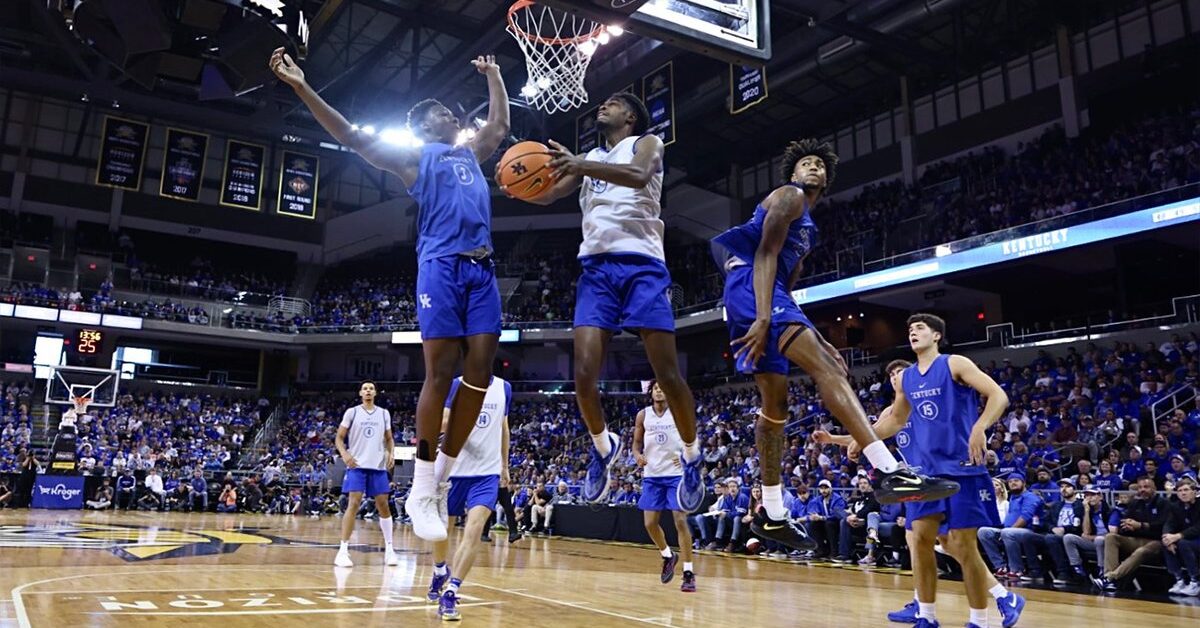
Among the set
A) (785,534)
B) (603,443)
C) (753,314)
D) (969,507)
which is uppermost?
(753,314)

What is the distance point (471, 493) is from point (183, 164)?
23719mm

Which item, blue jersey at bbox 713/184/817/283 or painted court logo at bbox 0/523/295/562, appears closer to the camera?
blue jersey at bbox 713/184/817/283

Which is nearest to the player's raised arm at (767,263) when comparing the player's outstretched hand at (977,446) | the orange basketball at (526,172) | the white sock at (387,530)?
the orange basketball at (526,172)

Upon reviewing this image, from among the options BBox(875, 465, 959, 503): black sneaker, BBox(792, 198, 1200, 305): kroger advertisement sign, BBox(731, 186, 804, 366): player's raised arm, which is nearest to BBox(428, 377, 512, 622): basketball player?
BBox(731, 186, 804, 366): player's raised arm

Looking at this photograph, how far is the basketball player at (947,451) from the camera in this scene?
15.6 feet

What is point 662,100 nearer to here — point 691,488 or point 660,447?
point 660,447

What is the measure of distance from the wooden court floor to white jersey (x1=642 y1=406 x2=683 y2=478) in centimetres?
102

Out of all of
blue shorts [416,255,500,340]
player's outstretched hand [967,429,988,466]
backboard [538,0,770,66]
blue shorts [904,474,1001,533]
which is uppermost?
backboard [538,0,770,66]

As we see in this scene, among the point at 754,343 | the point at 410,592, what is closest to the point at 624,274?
the point at 754,343

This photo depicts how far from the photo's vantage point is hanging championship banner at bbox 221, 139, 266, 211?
1025 inches

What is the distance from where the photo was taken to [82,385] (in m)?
24.2

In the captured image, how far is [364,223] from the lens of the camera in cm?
3716

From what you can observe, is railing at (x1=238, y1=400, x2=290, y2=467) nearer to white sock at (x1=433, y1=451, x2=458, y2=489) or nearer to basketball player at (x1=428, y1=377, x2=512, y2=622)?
basketball player at (x1=428, y1=377, x2=512, y2=622)

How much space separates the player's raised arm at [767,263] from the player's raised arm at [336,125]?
78.6 inches
